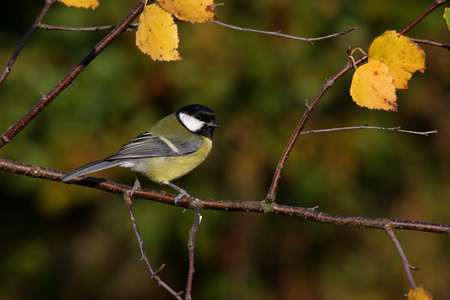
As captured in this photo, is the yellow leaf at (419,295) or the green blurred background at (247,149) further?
the green blurred background at (247,149)

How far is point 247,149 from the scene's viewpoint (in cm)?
486

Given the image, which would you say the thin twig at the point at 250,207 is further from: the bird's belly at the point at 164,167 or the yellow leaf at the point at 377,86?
the bird's belly at the point at 164,167

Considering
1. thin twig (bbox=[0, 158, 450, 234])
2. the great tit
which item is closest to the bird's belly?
the great tit

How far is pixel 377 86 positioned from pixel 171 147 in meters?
1.89

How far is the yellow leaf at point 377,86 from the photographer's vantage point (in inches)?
59.0

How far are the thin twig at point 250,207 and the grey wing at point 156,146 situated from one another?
0.84 meters

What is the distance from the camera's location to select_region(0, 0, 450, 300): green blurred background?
15.3ft

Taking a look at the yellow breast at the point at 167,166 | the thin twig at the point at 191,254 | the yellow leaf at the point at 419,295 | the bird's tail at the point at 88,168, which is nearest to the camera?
the yellow leaf at the point at 419,295

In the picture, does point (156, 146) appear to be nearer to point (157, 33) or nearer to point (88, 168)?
point (88, 168)

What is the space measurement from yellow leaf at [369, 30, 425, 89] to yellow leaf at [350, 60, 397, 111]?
1.1 inches

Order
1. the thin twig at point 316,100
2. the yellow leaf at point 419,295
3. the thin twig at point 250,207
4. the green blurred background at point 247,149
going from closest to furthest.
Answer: the yellow leaf at point 419,295 → the thin twig at point 316,100 → the thin twig at point 250,207 → the green blurred background at point 247,149

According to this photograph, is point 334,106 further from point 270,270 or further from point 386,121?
point 270,270

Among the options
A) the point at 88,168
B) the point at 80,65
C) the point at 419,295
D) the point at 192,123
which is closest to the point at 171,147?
the point at 192,123

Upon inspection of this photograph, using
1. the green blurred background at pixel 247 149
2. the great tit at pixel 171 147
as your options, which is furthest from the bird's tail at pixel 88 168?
the green blurred background at pixel 247 149
